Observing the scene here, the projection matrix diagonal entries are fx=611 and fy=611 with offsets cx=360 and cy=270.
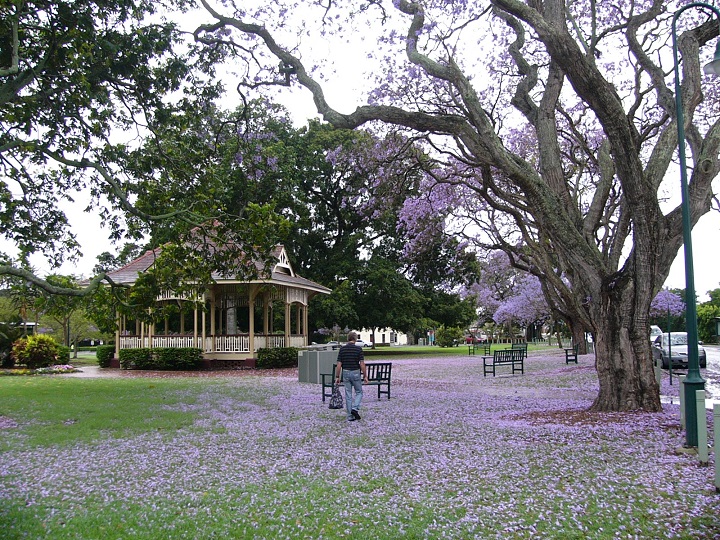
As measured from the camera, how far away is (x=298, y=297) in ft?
98.3

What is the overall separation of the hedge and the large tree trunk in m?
20.2

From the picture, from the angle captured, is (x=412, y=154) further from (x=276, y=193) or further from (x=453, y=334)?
(x=453, y=334)

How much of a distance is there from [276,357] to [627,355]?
18612mm

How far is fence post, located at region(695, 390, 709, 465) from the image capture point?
725 cm

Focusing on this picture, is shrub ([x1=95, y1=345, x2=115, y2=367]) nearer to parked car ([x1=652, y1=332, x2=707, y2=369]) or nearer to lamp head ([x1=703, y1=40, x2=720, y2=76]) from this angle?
parked car ([x1=652, y1=332, x2=707, y2=369])

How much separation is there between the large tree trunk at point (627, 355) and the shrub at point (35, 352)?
2497 centimetres

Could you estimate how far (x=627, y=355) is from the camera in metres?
11.1

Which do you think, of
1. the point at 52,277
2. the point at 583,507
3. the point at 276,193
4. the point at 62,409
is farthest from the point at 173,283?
the point at 276,193

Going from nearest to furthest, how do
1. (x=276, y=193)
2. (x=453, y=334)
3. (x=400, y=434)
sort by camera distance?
(x=400, y=434), (x=276, y=193), (x=453, y=334)

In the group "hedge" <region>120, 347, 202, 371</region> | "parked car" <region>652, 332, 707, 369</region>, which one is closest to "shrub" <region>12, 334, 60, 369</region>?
"hedge" <region>120, 347, 202, 371</region>

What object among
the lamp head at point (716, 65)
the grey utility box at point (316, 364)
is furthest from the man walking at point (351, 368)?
the grey utility box at point (316, 364)

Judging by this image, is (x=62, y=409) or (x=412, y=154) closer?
(x=62, y=409)

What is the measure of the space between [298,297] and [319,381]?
36.5ft

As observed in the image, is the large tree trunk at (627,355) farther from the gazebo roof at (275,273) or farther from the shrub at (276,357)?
the shrub at (276,357)
